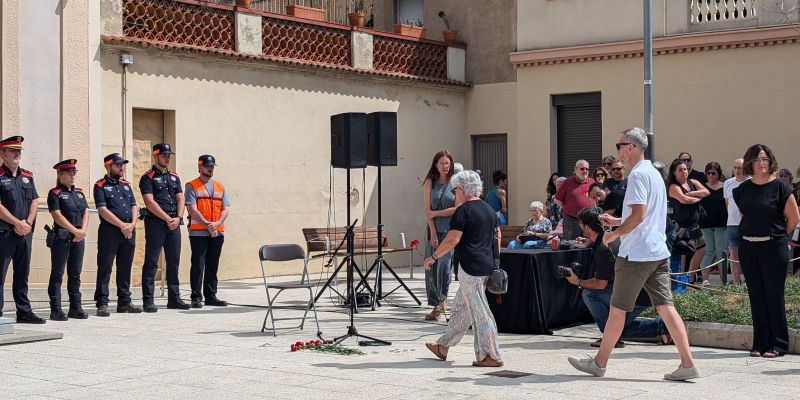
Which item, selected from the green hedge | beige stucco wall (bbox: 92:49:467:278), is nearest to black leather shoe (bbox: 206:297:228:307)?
beige stucco wall (bbox: 92:49:467:278)

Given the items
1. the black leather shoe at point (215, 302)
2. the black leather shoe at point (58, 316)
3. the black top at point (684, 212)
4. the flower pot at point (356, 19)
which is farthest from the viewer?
the flower pot at point (356, 19)

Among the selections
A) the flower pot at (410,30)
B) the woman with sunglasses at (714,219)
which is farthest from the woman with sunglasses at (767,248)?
the flower pot at (410,30)

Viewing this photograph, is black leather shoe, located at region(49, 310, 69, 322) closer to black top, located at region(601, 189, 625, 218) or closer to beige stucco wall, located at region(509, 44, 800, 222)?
black top, located at region(601, 189, 625, 218)

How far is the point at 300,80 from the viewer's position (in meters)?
19.9

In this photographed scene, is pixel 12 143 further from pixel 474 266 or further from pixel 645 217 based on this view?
pixel 645 217

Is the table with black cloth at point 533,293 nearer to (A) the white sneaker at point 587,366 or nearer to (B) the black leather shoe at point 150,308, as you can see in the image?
(A) the white sneaker at point 587,366

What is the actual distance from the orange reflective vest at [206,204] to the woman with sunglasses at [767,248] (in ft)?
23.4

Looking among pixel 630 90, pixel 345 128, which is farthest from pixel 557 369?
pixel 630 90

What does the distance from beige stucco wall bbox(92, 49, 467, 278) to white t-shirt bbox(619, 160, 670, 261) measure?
9.51m

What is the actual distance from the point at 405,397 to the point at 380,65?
→ 13.8 meters

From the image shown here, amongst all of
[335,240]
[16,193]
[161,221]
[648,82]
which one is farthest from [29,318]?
[648,82]

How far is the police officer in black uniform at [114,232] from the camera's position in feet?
45.0

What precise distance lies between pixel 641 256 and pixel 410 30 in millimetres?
14184

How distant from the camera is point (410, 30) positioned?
22.4 metres
